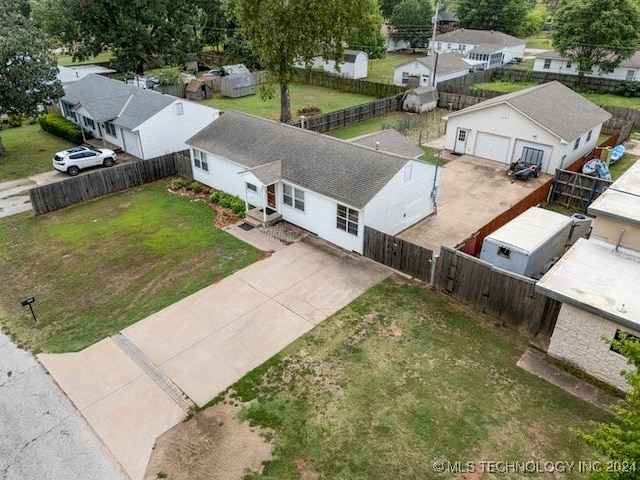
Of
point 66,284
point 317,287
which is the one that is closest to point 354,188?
point 317,287

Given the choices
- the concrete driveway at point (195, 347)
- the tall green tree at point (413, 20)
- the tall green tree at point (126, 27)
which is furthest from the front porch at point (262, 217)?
the tall green tree at point (413, 20)

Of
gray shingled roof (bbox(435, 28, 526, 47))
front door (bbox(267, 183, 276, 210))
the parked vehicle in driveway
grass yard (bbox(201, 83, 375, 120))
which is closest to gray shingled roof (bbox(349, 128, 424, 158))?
front door (bbox(267, 183, 276, 210))

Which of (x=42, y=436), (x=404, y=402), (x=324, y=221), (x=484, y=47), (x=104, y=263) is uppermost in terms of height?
Result: (x=484, y=47)

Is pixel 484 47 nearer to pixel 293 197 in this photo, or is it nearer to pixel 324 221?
pixel 293 197

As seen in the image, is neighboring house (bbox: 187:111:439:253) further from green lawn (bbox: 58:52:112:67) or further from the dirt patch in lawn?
green lawn (bbox: 58:52:112:67)

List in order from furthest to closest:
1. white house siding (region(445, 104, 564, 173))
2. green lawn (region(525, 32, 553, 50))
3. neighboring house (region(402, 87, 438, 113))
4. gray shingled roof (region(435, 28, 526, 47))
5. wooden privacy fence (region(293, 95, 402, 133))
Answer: green lawn (region(525, 32, 553, 50)) → gray shingled roof (region(435, 28, 526, 47)) → neighboring house (region(402, 87, 438, 113)) → wooden privacy fence (region(293, 95, 402, 133)) → white house siding (region(445, 104, 564, 173))

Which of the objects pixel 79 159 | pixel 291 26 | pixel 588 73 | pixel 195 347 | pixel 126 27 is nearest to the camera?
pixel 195 347

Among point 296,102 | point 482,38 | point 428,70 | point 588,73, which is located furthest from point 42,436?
point 482,38
